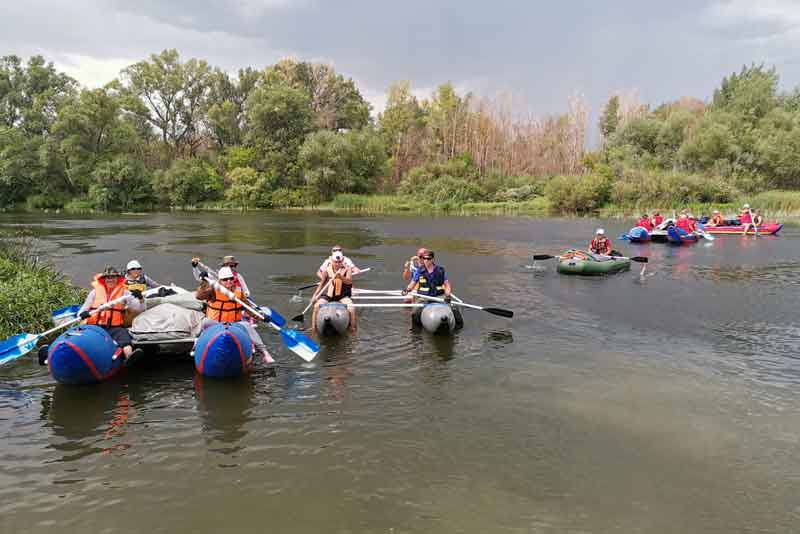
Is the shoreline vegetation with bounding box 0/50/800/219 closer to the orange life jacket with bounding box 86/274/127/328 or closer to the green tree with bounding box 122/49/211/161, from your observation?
the green tree with bounding box 122/49/211/161

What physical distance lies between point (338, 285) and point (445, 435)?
497 cm

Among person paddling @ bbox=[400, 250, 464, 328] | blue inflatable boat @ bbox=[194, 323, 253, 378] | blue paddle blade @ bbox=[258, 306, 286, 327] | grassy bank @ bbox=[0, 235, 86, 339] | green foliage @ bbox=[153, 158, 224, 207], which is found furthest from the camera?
green foliage @ bbox=[153, 158, 224, 207]

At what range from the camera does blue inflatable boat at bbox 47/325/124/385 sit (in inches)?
269

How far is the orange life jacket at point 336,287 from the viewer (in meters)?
10.6

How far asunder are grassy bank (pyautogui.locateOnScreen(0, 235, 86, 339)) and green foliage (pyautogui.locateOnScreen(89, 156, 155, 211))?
45.5m

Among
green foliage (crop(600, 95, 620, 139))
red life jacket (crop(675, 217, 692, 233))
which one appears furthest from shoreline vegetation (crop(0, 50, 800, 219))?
red life jacket (crop(675, 217, 692, 233))

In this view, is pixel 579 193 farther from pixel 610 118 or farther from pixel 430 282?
pixel 430 282

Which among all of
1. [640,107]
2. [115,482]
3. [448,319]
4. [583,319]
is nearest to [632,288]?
[583,319]

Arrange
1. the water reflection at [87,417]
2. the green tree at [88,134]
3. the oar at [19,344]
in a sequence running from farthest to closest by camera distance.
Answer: the green tree at [88,134] → the oar at [19,344] → the water reflection at [87,417]

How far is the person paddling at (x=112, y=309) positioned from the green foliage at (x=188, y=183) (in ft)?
174

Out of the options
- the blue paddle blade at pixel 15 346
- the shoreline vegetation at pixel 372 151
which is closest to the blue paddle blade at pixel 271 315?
the blue paddle blade at pixel 15 346

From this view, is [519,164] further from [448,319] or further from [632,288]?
[448,319]

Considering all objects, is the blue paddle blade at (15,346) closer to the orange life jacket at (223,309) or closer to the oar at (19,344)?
the oar at (19,344)

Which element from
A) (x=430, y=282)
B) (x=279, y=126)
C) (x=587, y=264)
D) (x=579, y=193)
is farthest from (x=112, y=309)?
(x=279, y=126)
